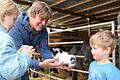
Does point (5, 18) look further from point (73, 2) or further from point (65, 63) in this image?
point (73, 2)

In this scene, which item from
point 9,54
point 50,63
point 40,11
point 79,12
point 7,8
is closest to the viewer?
point 9,54

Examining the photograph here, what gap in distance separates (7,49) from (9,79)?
201mm

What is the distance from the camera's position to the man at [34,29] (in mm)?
2729

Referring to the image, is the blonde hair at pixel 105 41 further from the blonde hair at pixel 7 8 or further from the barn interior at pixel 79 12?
the barn interior at pixel 79 12

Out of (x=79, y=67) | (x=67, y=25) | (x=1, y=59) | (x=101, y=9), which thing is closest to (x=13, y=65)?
(x=1, y=59)

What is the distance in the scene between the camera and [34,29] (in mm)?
2924

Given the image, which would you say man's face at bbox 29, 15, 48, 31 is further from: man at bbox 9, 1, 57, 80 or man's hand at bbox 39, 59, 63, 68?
man's hand at bbox 39, 59, 63, 68

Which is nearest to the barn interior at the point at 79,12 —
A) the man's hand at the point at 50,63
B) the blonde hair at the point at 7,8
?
the man's hand at the point at 50,63

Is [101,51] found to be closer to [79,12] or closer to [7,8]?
[7,8]

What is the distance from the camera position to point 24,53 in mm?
2051

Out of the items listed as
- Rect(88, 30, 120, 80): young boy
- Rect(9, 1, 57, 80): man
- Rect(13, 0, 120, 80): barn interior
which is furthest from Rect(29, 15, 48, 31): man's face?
Rect(13, 0, 120, 80): barn interior

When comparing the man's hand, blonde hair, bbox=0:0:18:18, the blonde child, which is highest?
blonde hair, bbox=0:0:18:18

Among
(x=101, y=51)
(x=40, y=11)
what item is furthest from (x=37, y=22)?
(x=101, y=51)

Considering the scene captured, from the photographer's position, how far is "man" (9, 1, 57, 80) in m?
2.73
